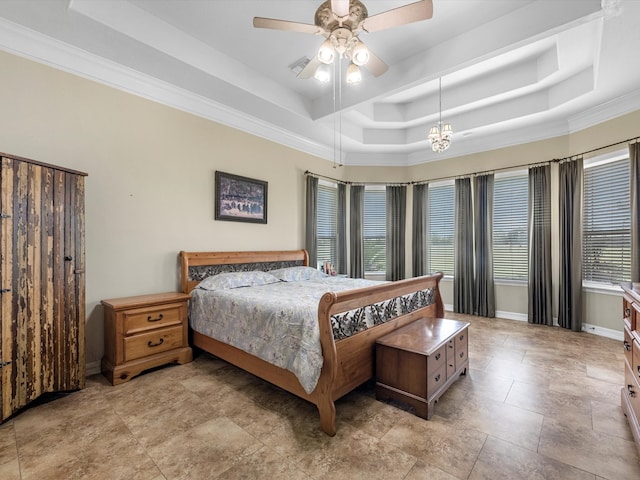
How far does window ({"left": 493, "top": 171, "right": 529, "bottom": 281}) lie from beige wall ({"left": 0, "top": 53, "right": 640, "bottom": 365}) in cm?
82

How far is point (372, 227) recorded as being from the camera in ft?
20.4

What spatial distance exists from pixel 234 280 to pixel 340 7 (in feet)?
9.13

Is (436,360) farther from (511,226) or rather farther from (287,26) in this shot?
(511,226)

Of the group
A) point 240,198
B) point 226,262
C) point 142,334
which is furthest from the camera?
point 240,198

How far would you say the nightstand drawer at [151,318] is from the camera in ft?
9.10

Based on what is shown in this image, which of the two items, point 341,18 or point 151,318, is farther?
point 151,318

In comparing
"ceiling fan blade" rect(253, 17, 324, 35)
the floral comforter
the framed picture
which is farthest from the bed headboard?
"ceiling fan blade" rect(253, 17, 324, 35)

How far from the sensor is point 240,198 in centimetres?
422

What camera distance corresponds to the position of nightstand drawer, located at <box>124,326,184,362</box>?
2775mm

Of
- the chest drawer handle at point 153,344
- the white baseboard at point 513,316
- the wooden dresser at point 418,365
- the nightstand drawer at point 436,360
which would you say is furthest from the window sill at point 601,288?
the chest drawer handle at point 153,344

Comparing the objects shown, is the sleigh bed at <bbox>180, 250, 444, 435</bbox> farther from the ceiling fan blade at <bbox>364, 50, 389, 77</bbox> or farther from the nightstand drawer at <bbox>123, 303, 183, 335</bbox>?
the ceiling fan blade at <bbox>364, 50, 389, 77</bbox>

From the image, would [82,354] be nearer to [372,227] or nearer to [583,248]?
[372,227]

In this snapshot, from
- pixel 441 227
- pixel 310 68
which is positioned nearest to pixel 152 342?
pixel 310 68

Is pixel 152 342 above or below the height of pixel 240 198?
below
